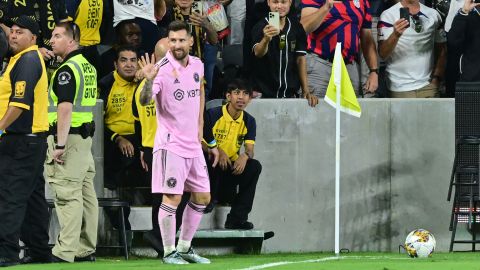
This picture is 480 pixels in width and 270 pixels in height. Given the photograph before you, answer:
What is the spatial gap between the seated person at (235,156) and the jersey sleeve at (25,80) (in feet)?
10.7

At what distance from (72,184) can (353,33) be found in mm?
5085

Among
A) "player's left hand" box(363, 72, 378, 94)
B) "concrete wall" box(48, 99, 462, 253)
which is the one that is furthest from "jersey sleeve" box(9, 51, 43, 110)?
"player's left hand" box(363, 72, 378, 94)

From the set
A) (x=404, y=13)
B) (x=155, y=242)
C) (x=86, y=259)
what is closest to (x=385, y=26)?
(x=404, y=13)

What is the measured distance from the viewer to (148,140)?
1565 cm

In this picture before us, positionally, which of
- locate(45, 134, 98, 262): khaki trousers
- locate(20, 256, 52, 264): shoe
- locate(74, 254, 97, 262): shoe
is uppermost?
locate(45, 134, 98, 262): khaki trousers

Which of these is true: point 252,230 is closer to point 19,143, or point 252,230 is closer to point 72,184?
point 72,184

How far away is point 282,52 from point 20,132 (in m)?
4.87

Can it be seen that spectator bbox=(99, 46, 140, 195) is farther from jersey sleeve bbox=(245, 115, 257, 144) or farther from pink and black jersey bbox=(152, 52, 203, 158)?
pink and black jersey bbox=(152, 52, 203, 158)

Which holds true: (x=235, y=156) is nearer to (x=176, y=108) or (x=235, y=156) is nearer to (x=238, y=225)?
(x=238, y=225)

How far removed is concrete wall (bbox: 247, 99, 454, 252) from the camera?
1778 centimetres

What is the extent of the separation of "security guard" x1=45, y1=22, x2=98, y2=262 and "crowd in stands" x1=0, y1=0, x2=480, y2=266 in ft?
0.05

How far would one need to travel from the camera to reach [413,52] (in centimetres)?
1867

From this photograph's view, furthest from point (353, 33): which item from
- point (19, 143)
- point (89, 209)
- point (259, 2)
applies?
point (19, 143)

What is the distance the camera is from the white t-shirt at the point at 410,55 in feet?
61.3
